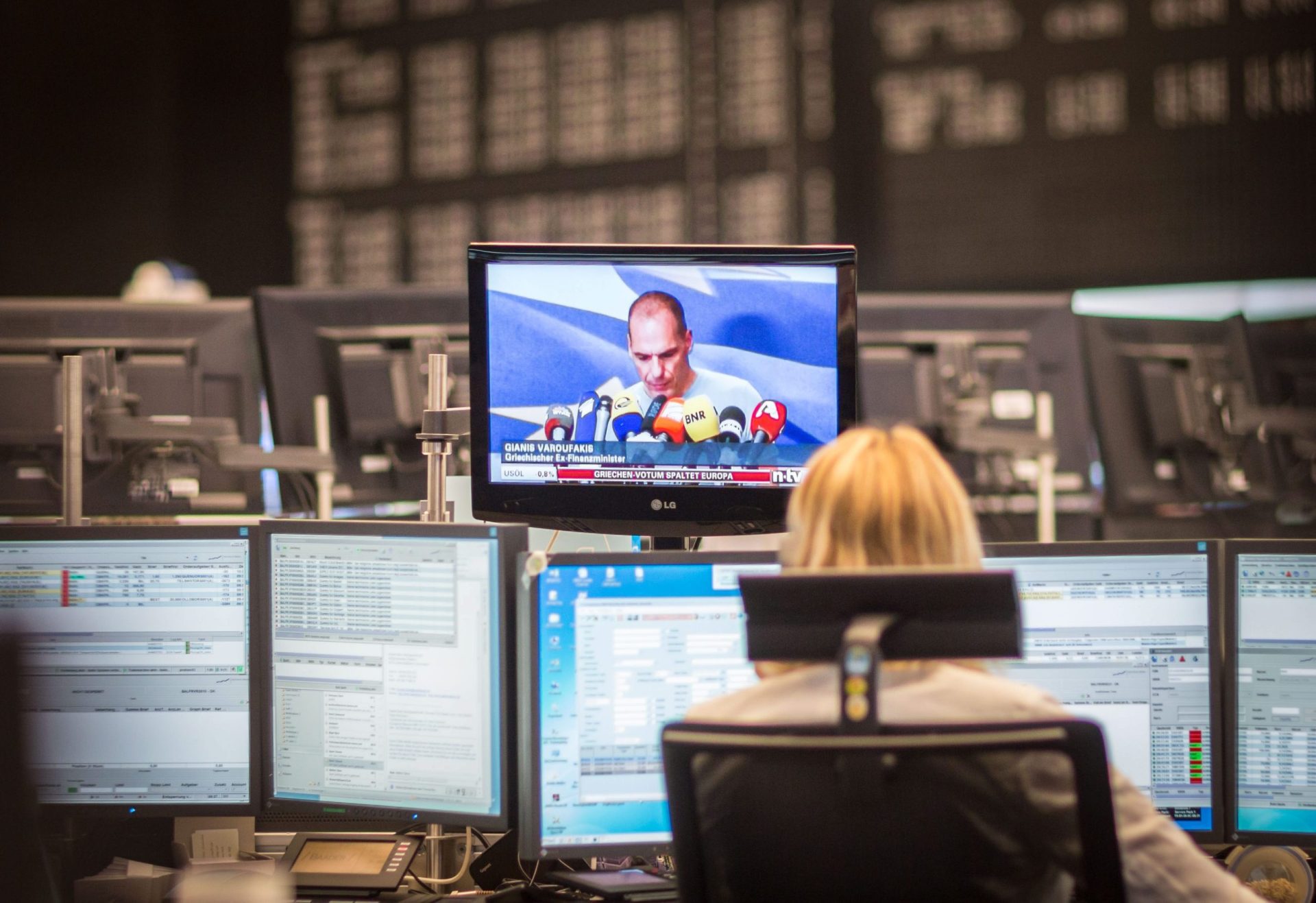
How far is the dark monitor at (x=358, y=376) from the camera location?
2342mm

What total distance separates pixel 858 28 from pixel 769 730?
3.68m

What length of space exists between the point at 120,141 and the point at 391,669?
16.4 feet

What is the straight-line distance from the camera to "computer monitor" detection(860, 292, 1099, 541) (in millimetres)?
2592

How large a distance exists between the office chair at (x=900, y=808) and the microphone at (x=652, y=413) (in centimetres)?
73

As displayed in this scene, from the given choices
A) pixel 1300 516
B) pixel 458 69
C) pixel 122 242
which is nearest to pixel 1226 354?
pixel 1300 516

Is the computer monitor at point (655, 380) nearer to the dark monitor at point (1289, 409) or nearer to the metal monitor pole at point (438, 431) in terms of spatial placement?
the metal monitor pole at point (438, 431)

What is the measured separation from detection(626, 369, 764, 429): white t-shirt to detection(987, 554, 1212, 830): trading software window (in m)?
0.38

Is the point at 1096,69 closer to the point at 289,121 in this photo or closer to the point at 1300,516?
the point at 1300,516

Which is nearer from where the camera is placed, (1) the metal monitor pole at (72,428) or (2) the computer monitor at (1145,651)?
(2) the computer monitor at (1145,651)

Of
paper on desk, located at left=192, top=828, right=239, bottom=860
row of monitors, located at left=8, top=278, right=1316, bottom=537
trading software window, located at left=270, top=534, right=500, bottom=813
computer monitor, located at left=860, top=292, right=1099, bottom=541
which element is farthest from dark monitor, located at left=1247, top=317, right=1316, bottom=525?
paper on desk, located at left=192, top=828, right=239, bottom=860

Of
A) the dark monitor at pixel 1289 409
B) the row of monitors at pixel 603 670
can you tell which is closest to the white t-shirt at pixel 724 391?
the row of monitors at pixel 603 670

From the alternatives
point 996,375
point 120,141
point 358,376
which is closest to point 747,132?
point 996,375

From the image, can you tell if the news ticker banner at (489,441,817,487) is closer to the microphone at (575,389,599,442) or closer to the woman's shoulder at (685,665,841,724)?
the microphone at (575,389,599,442)

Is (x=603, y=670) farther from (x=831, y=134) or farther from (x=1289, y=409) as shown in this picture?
(x=831, y=134)
